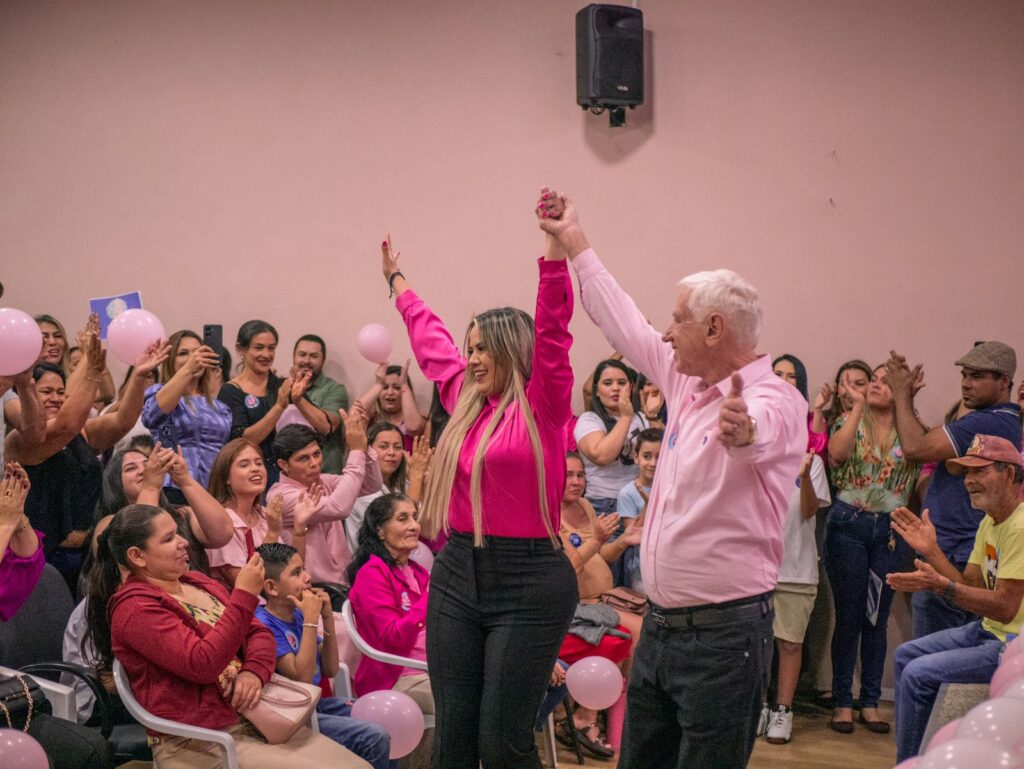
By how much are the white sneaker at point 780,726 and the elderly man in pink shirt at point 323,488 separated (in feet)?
6.17

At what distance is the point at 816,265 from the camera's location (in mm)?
5938

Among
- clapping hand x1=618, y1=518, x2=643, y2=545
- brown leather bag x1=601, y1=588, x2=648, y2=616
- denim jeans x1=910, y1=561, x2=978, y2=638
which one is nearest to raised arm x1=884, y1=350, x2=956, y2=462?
denim jeans x1=910, y1=561, x2=978, y2=638

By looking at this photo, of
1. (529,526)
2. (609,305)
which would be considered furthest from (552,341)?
(529,526)

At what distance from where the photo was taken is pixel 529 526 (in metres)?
2.76

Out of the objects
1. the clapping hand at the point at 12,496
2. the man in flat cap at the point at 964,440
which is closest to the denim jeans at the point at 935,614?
the man in flat cap at the point at 964,440

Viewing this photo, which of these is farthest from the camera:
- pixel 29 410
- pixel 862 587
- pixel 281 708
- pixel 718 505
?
pixel 862 587

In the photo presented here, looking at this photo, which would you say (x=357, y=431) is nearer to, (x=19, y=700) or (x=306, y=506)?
(x=306, y=506)

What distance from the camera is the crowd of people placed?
7.63 ft

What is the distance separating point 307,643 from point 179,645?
512 millimetres

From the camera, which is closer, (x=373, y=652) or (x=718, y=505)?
(x=718, y=505)

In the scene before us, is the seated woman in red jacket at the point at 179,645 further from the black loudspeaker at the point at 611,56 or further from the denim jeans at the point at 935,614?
the black loudspeaker at the point at 611,56

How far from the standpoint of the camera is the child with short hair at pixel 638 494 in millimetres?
5066

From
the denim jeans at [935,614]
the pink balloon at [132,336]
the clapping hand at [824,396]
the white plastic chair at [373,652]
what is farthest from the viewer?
the clapping hand at [824,396]

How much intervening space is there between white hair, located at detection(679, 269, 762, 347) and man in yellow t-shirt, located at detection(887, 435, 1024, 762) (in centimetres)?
151
